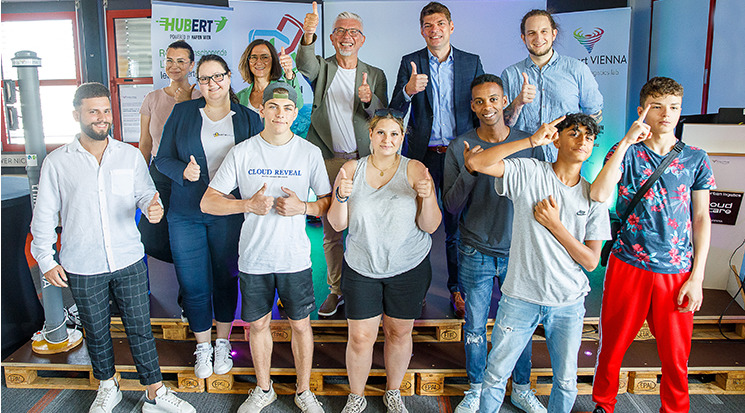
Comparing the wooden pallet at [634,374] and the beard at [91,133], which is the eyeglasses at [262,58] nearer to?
the beard at [91,133]

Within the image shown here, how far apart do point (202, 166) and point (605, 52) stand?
4.65 m

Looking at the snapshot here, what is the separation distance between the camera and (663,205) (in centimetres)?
226

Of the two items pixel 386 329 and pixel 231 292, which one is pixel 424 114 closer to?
pixel 386 329

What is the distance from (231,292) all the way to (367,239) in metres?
1.00

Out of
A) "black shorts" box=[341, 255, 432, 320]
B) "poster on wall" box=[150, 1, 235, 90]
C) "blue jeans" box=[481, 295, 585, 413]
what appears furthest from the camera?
"poster on wall" box=[150, 1, 235, 90]

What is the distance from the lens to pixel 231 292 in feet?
9.31

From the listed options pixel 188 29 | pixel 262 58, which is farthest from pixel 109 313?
pixel 188 29

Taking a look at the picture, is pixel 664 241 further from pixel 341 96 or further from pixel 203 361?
Answer: pixel 203 361

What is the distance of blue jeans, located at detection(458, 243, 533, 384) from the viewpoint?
8.18 ft

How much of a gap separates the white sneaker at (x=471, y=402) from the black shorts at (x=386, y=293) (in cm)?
59

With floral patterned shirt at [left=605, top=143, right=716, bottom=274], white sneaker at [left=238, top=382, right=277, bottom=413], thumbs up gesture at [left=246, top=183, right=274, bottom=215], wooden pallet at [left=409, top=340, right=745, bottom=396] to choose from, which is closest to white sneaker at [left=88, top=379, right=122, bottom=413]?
white sneaker at [left=238, top=382, right=277, bottom=413]

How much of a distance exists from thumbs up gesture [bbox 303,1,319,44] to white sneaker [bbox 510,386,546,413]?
2326mm

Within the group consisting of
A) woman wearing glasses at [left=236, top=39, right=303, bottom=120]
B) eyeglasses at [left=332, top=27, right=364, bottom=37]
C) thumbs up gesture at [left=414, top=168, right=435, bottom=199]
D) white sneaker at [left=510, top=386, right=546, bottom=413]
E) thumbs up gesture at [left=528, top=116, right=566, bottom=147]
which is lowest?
white sneaker at [left=510, top=386, right=546, bottom=413]

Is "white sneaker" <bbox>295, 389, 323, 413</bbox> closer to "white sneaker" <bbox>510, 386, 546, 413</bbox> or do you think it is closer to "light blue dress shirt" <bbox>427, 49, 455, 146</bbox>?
"white sneaker" <bbox>510, 386, 546, 413</bbox>
